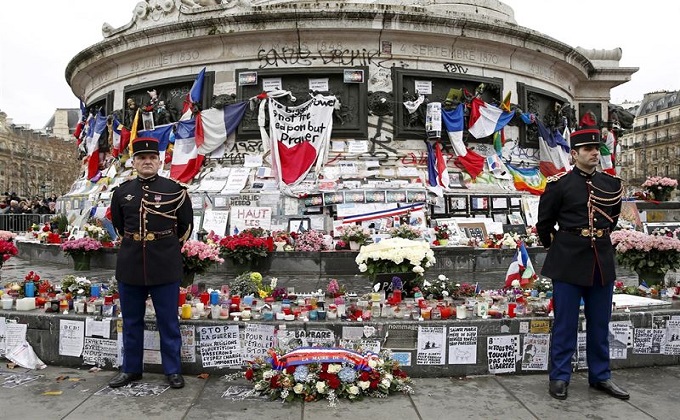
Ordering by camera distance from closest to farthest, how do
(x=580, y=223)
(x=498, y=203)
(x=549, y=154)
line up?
(x=580, y=223) < (x=498, y=203) < (x=549, y=154)

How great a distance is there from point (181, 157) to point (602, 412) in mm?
11966

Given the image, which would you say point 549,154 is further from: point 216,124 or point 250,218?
point 216,124

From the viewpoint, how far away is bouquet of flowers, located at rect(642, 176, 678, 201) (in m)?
18.9

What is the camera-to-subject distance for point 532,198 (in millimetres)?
14484

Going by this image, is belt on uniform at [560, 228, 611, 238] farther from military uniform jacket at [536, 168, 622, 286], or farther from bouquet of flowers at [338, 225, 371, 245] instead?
bouquet of flowers at [338, 225, 371, 245]

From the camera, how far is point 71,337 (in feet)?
19.4

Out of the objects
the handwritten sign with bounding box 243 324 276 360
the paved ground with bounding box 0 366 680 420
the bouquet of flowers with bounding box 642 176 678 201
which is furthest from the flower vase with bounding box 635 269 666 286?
the bouquet of flowers with bounding box 642 176 678 201

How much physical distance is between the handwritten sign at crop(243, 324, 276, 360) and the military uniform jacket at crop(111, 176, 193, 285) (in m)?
0.87

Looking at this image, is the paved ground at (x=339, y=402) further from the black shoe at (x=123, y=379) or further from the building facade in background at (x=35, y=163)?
the building facade in background at (x=35, y=163)

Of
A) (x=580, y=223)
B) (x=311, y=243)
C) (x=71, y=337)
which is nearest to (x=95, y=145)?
(x=311, y=243)

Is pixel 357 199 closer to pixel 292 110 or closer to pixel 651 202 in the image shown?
pixel 292 110

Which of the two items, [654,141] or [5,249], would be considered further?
[654,141]

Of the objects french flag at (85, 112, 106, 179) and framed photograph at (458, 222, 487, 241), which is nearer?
framed photograph at (458, 222, 487, 241)

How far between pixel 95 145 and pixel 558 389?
16.3 meters
